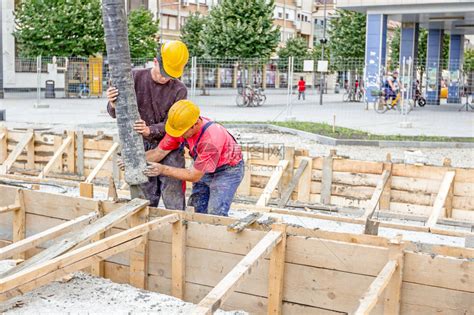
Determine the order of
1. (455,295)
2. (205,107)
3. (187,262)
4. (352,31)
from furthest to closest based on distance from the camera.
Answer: (352,31) → (205,107) → (187,262) → (455,295)

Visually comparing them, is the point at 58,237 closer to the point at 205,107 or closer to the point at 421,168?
the point at 421,168

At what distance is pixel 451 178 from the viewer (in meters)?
7.59

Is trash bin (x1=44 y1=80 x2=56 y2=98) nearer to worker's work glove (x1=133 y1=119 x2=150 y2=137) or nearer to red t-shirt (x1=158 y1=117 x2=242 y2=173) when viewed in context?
red t-shirt (x1=158 y1=117 x2=242 y2=173)

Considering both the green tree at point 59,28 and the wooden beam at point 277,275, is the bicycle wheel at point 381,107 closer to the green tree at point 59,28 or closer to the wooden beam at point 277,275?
the green tree at point 59,28

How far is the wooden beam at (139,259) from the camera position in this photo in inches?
206

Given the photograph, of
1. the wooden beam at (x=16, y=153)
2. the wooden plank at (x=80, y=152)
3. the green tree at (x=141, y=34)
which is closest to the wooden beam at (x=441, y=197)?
the wooden plank at (x=80, y=152)

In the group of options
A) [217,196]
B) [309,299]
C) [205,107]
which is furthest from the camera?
[205,107]

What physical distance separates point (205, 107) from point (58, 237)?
78.1 ft

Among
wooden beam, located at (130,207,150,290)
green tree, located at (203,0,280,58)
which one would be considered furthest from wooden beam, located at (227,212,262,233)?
green tree, located at (203,0,280,58)

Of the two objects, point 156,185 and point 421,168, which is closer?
point 156,185

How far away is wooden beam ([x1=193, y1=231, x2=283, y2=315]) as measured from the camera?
11.5 feet

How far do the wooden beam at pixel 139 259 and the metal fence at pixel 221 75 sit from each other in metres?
17.9

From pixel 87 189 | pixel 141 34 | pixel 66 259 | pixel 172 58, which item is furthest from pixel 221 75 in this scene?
pixel 66 259

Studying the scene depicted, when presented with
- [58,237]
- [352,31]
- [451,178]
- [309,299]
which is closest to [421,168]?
[451,178]
